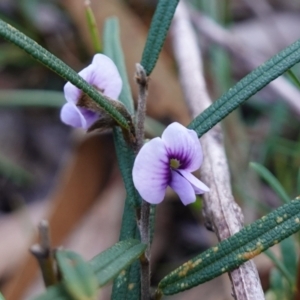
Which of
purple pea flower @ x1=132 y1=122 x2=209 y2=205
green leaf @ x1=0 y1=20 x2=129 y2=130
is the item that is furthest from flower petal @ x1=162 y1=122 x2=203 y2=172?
green leaf @ x1=0 y1=20 x2=129 y2=130

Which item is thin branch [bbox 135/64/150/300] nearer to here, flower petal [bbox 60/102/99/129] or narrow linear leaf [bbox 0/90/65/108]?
flower petal [bbox 60/102/99/129]

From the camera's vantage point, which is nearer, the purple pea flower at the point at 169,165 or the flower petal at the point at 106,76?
the purple pea flower at the point at 169,165

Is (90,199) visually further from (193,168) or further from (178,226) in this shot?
(193,168)

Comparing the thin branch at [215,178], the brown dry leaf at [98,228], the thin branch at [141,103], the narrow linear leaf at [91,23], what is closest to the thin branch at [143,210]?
the thin branch at [141,103]

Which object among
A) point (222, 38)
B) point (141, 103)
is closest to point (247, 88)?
point (141, 103)

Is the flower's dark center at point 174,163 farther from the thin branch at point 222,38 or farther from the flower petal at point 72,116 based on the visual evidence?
the thin branch at point 222,38

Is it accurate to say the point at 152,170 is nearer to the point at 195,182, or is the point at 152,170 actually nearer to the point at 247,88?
the point at 195,182
